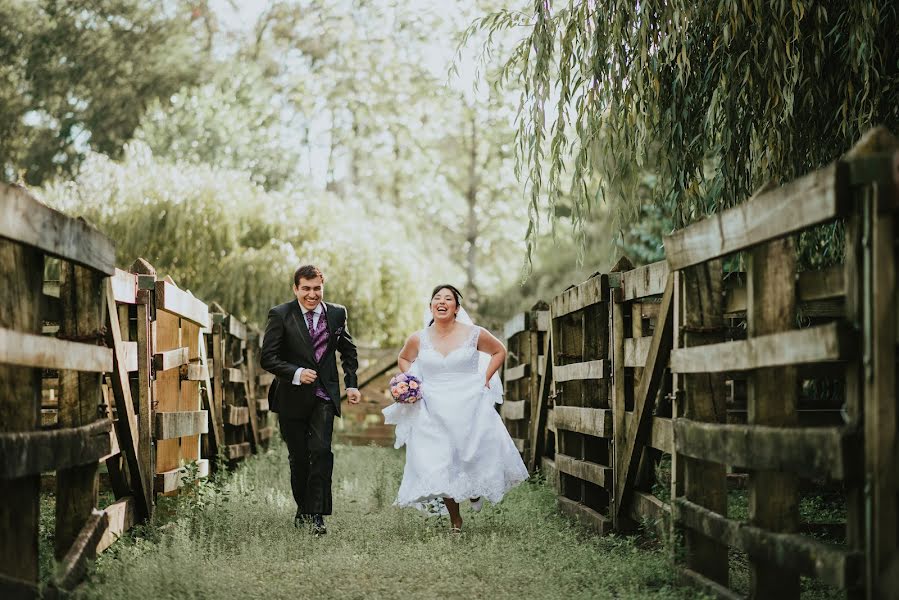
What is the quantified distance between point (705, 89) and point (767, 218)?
349cm

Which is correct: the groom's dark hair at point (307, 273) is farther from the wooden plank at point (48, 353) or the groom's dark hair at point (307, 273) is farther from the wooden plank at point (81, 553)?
the wooden plank at point (81, 553)

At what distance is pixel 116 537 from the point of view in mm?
6418

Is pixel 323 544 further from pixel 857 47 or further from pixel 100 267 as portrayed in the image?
pixel 857 47

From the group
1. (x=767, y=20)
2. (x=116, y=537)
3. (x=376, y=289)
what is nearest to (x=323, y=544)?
(x=116, y=537)

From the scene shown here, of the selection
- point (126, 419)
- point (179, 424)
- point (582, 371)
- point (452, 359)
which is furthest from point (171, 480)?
point (582, 371)

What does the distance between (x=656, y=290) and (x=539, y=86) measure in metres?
2.31

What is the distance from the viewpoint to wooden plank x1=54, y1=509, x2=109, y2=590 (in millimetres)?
5125

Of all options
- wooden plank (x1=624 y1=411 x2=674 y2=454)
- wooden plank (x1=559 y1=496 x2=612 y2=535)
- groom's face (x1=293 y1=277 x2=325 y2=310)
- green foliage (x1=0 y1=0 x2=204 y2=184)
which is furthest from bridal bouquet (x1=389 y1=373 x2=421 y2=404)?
green foliage (x1=0 y1=0 x2=204 y2=184)

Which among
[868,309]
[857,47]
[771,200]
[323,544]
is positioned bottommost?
[323,544]

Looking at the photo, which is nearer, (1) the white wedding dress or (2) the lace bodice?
(1) the white wedding dress

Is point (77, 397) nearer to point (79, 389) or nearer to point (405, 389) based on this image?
point (79, 389)

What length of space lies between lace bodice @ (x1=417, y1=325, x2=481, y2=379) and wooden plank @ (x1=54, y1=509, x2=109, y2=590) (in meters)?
3.35

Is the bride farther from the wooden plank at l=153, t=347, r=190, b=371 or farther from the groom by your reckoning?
the wooden plank at l=153, t=347, r=190, b=371

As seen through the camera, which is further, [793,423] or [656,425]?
[656,425]
